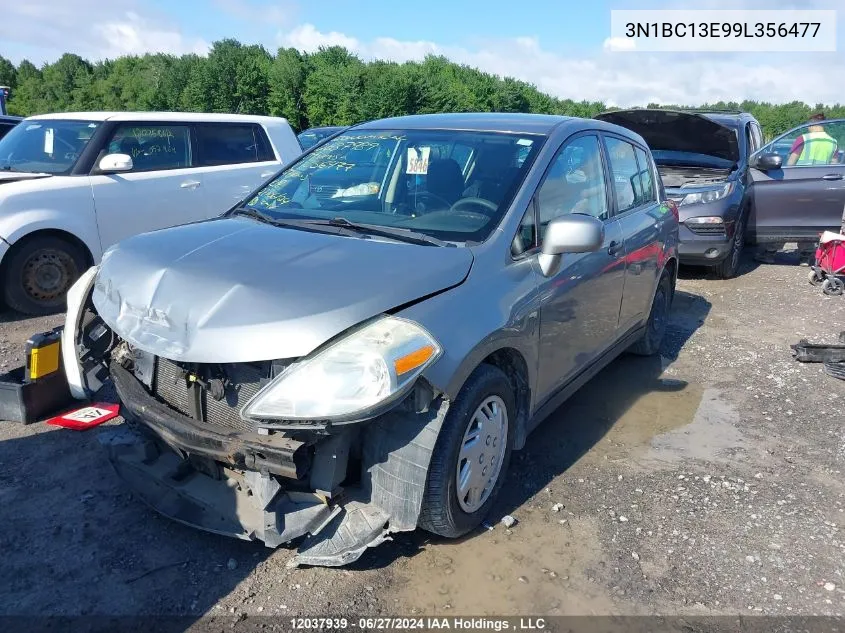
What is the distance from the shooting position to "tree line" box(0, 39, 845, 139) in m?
29.7

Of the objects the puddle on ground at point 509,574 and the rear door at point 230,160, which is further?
the rear door at point 230,160

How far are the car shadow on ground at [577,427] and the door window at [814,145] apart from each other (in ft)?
12.8

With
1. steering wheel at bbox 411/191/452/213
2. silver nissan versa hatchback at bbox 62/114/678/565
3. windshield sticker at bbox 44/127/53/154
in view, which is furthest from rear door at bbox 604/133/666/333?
windshield sticker at bbox 44/127/53/154

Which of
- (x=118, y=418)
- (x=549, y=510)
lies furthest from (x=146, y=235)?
(x=549, y=510)

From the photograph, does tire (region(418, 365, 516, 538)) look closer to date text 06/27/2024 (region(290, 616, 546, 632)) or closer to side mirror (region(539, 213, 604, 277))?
date text 06/27/2024 (region(290, 616, 546, 632))

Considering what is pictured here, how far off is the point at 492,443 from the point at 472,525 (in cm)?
37

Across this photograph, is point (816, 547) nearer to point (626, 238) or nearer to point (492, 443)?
point (492, 443)

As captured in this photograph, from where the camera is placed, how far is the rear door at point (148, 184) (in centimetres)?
639

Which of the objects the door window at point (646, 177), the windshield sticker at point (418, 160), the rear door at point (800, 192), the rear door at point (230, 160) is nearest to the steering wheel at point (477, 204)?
the windshield sticker at point (418, 160)

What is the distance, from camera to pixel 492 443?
3049 mm

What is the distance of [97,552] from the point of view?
2.87m

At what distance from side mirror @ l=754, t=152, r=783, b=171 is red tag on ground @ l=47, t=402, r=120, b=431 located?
24.9 feet

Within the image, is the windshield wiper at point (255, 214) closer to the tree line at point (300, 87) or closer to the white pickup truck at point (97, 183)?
the white pickup truck at point (97, 183)

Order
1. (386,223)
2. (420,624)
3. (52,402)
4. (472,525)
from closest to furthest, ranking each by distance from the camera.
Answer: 1. (420,624)
2. (472,525)
3. (386,223)
4. (52,402)
